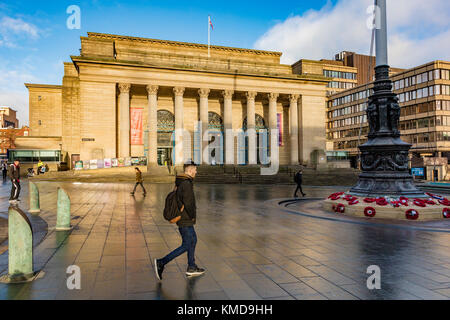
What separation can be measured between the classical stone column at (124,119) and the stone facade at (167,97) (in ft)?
0.40

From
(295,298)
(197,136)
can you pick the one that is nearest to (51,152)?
(197,136)

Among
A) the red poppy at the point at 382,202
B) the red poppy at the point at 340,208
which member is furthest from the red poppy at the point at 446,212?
the red poppy at the point at 340,208

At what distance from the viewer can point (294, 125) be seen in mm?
47062

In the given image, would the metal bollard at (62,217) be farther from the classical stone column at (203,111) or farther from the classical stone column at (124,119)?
the classical stone column at (203,111)

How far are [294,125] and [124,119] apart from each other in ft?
80.4

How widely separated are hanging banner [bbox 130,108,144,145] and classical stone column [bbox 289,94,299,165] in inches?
857

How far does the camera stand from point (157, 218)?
11.1m

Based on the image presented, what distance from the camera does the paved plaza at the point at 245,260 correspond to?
470 cm

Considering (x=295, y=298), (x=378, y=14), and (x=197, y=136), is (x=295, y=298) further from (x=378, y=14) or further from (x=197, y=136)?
(x=197, y=136)

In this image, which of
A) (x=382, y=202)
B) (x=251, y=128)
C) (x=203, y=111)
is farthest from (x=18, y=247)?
(x=251, y=128)

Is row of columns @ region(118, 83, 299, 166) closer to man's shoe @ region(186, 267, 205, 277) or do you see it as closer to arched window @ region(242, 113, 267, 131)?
arched window @ region(242, 113, 267, 131)

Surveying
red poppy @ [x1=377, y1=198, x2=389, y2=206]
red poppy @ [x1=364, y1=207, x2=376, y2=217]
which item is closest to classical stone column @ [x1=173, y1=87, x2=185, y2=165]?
red poppy @ [x1=364, y1=207, x2=376, y2=217]

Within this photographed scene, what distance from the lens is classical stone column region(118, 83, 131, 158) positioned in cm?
3847
